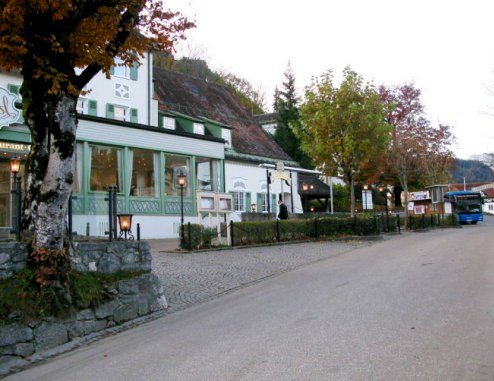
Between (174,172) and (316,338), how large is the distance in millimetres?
19319

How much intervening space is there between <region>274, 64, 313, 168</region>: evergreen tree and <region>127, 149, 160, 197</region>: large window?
72.2 ft

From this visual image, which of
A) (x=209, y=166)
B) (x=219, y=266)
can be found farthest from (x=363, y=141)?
(x=219, y=266)

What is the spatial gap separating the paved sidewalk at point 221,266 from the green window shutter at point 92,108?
30.4 feet

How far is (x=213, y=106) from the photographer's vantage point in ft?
127

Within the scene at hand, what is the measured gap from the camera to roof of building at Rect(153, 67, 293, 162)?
1368 inches

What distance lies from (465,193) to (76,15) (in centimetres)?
4808

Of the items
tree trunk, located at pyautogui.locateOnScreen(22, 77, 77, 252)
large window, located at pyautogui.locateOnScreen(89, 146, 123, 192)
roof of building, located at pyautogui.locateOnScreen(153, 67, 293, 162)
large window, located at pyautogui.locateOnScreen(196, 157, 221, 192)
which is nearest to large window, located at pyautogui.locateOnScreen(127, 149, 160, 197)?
large window, located at pyautogui.locateOnScreen(89, 146, 123, 192)

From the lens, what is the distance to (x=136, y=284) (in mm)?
9562

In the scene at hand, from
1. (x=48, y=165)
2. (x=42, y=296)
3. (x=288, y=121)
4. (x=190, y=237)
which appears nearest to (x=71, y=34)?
(x=48, y=165)

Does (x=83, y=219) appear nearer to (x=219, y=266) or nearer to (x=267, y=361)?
(x=219, y=266)

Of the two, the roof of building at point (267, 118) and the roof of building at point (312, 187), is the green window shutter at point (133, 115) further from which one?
the roof of building at point (267, 118)

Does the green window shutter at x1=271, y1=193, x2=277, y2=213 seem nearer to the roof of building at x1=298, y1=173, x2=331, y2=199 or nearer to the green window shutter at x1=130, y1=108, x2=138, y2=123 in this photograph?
the roof of building at x1=298, y1=173, x2=331, y2=199

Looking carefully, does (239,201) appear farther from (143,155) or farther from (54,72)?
(54,72)

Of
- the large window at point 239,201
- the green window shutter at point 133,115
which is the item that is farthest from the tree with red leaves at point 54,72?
the large window at point 239,201
